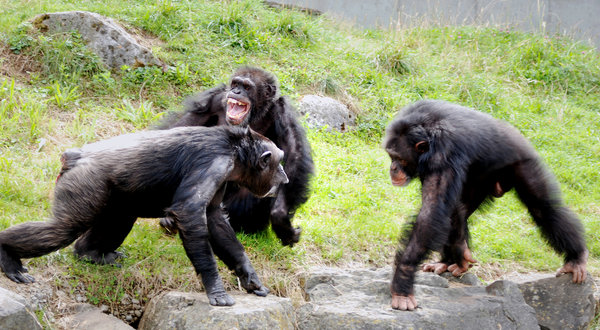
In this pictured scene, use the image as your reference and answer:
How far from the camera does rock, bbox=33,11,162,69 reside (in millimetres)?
8828

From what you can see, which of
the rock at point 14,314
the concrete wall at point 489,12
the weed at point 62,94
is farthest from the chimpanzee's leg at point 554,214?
the concrete wall at point 489,12

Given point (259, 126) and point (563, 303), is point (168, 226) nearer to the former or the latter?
point (259, 126)

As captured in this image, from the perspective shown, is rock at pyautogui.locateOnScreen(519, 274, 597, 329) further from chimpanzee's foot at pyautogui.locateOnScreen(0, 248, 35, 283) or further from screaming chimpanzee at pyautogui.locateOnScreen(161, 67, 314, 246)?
chimpanzee's foot at pyautogui.locateOnScreen(0, 248, 35, 283)

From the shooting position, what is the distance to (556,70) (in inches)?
482

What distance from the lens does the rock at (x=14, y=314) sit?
374cm

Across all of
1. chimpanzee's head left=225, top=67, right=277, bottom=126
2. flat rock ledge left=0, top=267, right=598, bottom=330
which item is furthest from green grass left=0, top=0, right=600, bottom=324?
chimpanzee's head left=225, top=67, right=277, bottom=126

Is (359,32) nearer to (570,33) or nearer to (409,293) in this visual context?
(570,33)

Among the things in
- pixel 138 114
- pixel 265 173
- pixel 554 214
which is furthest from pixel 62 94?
pixel 554 214

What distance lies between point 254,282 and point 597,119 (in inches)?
334

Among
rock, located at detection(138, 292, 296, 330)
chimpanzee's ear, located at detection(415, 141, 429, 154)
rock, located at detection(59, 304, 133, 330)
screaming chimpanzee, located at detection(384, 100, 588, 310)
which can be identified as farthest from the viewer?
chimpanzee's ear, located at detection(415, 141, 429, 154)

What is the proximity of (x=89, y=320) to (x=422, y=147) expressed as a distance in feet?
9.96

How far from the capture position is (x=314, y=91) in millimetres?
9984

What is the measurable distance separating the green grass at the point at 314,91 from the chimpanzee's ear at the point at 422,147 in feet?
A: 4.10

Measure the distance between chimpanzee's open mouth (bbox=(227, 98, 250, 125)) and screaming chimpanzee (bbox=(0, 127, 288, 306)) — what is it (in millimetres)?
1227
